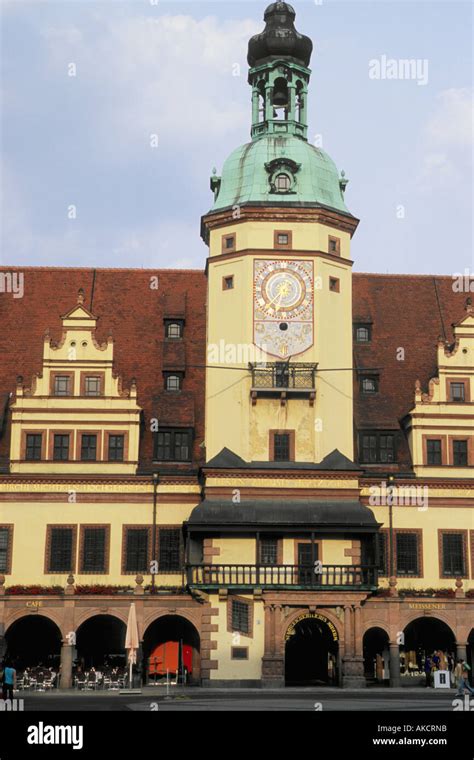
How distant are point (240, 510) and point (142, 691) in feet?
27.1

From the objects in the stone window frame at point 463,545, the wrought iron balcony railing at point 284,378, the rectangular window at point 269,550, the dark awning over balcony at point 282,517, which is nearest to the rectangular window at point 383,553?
the stone window frame at point 463,545

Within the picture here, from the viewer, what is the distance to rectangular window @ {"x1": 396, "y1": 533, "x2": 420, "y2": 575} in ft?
166

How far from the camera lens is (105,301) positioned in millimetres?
56781

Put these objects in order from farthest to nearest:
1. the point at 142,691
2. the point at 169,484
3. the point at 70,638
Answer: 1. the point at 169,484
2. the point at 70,638
3. the point at 142,691

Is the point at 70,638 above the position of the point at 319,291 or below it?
below

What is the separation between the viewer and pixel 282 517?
1890 inches

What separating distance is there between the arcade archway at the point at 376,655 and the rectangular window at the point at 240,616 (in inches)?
236

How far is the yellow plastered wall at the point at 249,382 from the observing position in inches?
1964

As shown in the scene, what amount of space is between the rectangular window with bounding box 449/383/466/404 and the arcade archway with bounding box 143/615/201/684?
14786mm

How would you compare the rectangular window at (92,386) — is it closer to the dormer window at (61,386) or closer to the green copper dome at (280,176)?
the dormer window at (61,386)

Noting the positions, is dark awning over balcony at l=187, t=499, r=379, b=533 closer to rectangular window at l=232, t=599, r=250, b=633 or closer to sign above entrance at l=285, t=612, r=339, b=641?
rectangular window at l=232, t=599, r=250, b=633

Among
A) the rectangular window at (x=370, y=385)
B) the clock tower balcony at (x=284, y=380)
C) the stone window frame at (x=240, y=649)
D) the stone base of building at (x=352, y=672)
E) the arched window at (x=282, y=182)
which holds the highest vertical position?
the arched window at (x=282, y=182)
